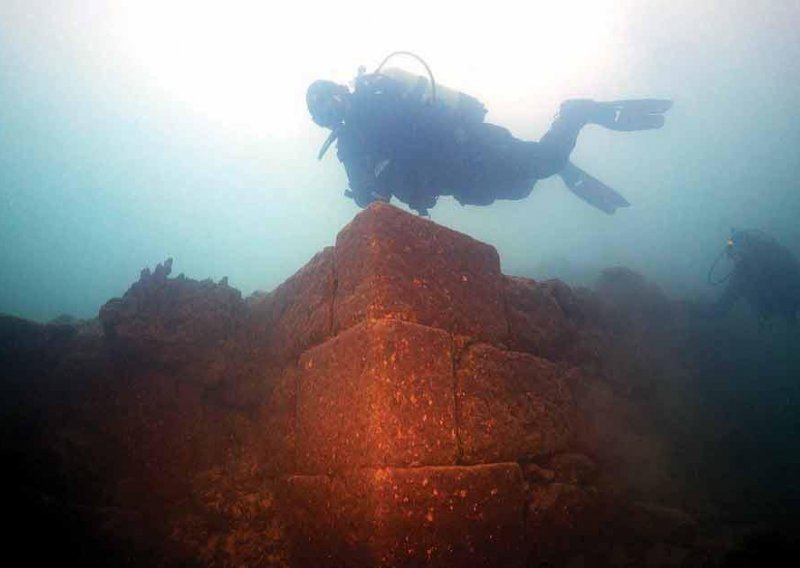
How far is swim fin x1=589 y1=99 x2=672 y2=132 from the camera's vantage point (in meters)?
7.75

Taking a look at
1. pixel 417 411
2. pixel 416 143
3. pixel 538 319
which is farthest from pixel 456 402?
pixel 416 143

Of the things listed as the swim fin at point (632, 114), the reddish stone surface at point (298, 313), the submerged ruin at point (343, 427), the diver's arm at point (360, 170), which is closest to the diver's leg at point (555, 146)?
the swim fin at point (632, 114)

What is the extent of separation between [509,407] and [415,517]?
3.35 ft

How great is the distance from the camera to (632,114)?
7.82 meters

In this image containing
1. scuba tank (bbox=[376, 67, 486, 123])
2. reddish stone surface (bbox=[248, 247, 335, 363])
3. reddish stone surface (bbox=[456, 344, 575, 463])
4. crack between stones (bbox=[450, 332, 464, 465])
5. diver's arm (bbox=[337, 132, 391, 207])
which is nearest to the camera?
crack between stones (bbox=[450, 332, 464, 465])

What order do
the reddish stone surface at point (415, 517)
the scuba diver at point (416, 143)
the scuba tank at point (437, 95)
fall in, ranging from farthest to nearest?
the scuba tank at point (437, 95)
the scuba diver at point (416, 143)
the reddish stone surface at point (415, 517)

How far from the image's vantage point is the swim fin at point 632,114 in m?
7.75

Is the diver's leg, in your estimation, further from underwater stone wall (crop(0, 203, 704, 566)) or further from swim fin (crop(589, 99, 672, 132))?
underwater stone wall (crop(0, 203, 704, 566))

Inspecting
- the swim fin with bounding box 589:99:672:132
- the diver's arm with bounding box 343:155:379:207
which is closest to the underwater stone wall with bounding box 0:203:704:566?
the diver's arm with bounding box 343:155:379:207

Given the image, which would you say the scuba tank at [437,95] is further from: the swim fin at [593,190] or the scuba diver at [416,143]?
the swim fin at [593,190]

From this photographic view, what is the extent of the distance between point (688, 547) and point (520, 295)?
2450 millimetres

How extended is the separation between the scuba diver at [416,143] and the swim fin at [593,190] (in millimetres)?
2193

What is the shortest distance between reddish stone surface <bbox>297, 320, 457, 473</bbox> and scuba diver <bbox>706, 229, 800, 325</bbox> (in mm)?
11200

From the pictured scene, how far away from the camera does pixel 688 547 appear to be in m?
3.49
